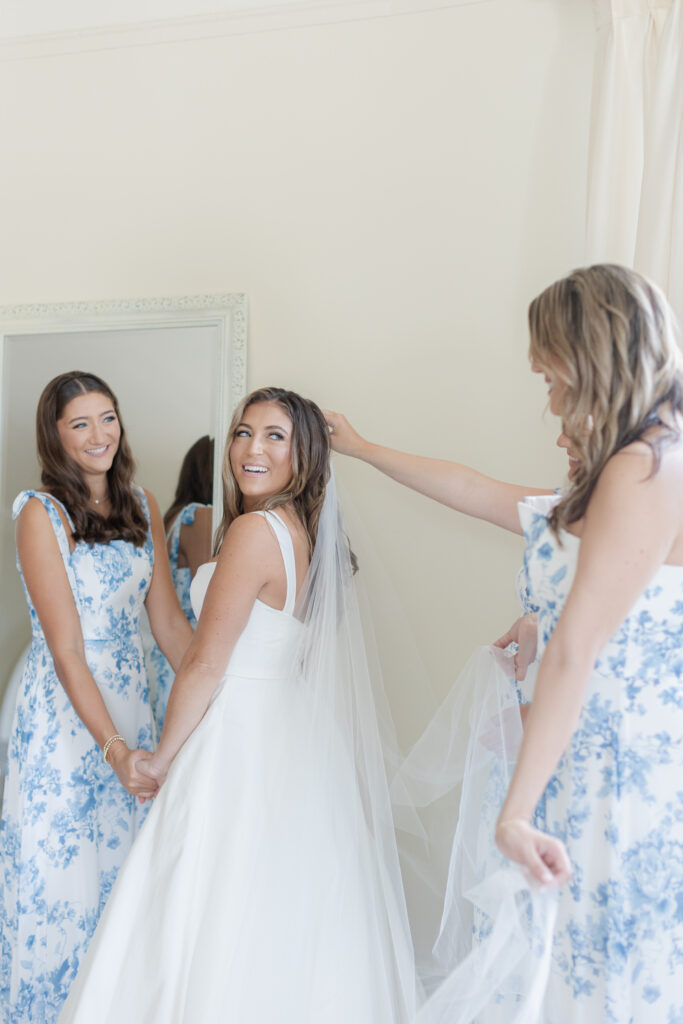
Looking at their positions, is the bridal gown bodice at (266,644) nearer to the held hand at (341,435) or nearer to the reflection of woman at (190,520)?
the held hand at (341,435)

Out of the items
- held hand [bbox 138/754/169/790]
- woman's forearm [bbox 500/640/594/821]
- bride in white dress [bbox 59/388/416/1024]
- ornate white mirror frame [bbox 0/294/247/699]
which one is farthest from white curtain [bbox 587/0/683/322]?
held hand [bbox 138/754/169/790]

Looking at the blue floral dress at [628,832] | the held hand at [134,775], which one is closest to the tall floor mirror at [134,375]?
the held hand at [134,775]

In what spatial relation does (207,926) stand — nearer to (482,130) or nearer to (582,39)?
(482,130)

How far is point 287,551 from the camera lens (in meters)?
2.12

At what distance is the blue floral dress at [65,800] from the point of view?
237 centimetres

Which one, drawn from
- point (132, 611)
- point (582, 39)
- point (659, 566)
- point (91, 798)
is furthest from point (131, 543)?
point (582, 39)

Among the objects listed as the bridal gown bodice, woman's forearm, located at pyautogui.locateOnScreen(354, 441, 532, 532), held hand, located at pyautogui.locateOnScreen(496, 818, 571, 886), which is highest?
woman's forearm, located at pyautogui.locateOnScreen(354, 441, 532, 532)

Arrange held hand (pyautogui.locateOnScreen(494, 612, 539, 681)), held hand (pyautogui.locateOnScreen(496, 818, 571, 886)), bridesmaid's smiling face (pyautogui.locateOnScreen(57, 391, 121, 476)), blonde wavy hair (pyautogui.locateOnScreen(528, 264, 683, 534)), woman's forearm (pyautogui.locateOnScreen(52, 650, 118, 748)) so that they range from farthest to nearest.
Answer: bridesmaid's smiling face (pyautogui.locateOnScreen(57, 391, 121, 476)) < woman's forearm (pyautogui.locateOnScreen(52, 650, 118, 748)) < held hand (pyautogui.locateOnScreen(494, 612, 539, 681)) < blonde wavy hair (pyautogui.locateOnScreen(528, 264, 683, 534)) < held hand (pyautogui.locateOnScreen(496, 818, 571, 886))

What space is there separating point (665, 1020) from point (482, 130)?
92.2 inches

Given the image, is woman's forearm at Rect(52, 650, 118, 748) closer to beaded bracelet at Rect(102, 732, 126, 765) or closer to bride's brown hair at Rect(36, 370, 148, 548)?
beaded bracelet at Rect(102, 732, 126, 765)

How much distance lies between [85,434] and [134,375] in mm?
411

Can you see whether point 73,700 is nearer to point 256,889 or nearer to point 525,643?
point 256,889

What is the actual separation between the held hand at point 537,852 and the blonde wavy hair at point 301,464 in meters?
0.99

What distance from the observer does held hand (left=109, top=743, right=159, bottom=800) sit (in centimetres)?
226
